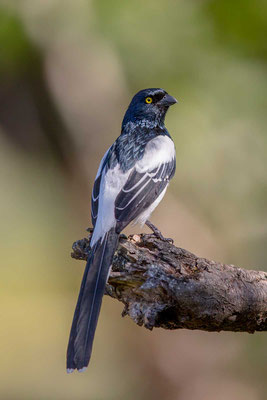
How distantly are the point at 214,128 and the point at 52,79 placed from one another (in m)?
2.50

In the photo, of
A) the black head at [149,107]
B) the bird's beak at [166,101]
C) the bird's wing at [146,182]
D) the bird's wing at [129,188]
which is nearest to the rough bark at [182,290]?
the bird's wing at [129,188]

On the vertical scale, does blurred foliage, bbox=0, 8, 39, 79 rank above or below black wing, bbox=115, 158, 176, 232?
above

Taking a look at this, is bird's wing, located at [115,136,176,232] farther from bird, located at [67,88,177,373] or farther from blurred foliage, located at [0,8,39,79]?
blurred foliage, located at [0,8,39,79]

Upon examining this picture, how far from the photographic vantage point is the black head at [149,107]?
6.55 m

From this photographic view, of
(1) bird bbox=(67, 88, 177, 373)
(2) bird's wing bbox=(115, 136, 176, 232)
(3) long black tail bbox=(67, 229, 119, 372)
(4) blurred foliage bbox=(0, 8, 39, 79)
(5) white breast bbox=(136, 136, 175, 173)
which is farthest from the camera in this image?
(4) blurred foliage bbox=(0, 8, 39, 79)

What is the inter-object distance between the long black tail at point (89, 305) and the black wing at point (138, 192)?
1.14ft

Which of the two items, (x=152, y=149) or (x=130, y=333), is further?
(x=130, y=333)

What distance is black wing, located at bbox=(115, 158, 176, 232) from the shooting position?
5.08 metres

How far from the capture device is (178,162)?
27.3 ft

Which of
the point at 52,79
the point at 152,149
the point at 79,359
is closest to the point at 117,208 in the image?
the point at 152,149

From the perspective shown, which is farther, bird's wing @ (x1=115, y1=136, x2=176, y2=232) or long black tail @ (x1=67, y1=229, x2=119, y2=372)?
bird's wing @ (x1=115, y1=136, x2=176, y2=232)

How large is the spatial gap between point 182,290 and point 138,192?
1531 mm

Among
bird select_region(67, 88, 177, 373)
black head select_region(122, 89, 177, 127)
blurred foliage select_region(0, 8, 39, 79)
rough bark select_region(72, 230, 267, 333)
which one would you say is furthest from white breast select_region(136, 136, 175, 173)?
blurred foliage select_region(0, 8, 39, 79)

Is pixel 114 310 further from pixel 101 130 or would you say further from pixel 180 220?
pixel 101 130
